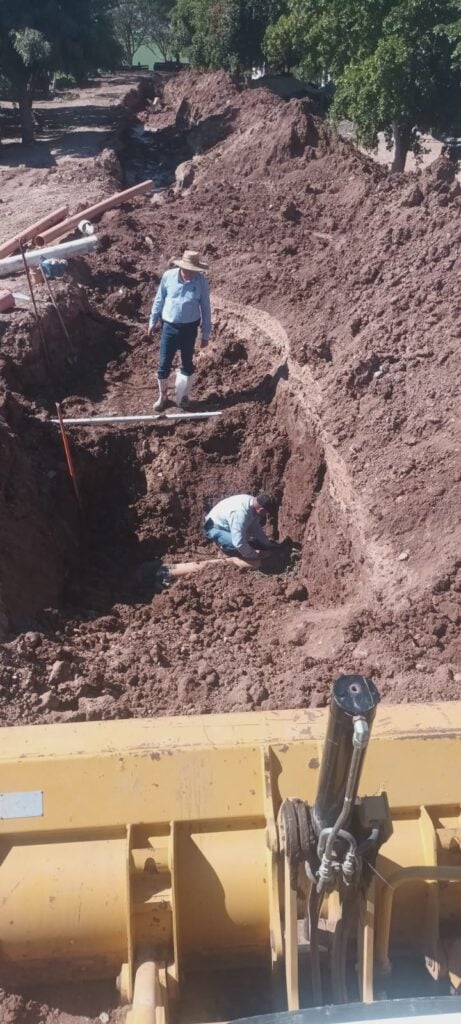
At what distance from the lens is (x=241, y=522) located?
21.8ft

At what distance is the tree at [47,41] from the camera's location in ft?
56.3

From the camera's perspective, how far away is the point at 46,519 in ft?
22.9

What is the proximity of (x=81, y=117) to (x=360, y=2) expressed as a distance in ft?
42.2

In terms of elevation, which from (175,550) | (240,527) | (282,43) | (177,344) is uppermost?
(282,43)

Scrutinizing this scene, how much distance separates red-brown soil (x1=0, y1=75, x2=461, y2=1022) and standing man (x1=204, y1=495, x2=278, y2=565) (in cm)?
23

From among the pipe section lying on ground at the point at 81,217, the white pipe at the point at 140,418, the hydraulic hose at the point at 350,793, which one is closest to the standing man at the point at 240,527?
the white pipe at the point at 140,418

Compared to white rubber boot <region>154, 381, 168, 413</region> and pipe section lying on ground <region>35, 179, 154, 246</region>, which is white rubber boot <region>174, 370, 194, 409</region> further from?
pipe section lying on ground <region>35, 179, 154, 246</region>

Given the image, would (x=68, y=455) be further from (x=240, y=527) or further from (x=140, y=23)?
(x=140, y=23)

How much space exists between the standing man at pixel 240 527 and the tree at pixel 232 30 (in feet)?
64.1

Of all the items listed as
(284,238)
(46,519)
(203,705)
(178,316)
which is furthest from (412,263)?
(203,705)

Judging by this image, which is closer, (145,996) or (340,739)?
(340,739)

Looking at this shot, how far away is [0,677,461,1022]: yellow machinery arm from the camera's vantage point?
239 centimetres

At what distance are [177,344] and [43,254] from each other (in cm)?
313

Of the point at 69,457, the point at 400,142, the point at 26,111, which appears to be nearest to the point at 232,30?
the point at 26,111
